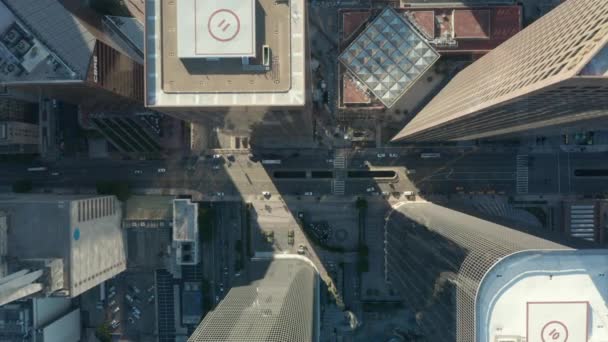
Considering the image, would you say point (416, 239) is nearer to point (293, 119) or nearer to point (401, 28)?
point (293, 119)

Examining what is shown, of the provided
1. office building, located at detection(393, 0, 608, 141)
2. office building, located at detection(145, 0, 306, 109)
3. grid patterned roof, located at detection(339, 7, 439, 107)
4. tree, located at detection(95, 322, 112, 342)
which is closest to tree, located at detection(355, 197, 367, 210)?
grid patterned roof, located at detection(339, 7, 439, 107)

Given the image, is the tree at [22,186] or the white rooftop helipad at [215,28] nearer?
the white rooftop helipad at [215,28]

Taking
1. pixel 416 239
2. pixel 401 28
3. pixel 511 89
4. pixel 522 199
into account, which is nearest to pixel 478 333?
pixel 416 239

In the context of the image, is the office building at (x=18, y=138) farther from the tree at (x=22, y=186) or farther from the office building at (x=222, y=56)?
the office building at (x=222, y=56)

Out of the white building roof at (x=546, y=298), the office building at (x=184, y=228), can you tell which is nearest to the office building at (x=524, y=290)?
the white building roof at (x=546, y=298)

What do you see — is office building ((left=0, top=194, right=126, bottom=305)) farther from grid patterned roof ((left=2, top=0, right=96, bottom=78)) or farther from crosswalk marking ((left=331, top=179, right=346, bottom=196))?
crosswalk marking ((left=331, top=179, right=346, bottom=196))

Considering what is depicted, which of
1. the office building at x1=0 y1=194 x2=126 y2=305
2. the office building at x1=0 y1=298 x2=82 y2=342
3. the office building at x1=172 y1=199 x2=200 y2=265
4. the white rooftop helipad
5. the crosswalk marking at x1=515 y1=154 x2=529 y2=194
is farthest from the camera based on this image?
the crosswalk marking at x1=515 y1=154 x2=529 y2=194

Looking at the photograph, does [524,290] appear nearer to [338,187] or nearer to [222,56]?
Result: [222,56]
